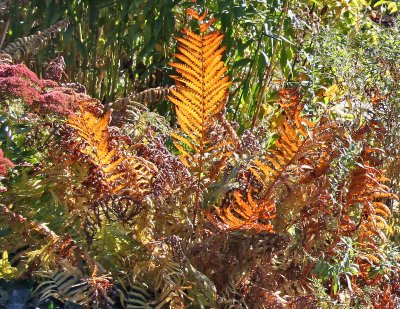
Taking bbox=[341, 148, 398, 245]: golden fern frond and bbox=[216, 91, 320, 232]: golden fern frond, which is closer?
bbox=[216, 91, 320, 232]: golden fern frond

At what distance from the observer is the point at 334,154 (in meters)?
3.04

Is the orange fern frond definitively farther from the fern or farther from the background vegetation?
the fern

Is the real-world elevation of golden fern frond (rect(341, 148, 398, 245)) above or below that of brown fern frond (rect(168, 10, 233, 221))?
below

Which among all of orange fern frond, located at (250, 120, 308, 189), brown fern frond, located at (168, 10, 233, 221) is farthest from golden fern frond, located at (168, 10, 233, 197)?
orange fern frond, located at (250, 120, 308, 189)

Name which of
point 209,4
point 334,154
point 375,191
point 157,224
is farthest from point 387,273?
point 209,4

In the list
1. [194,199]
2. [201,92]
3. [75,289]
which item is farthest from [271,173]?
[75,289]

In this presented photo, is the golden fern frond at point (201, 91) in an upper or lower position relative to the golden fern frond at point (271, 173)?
upper

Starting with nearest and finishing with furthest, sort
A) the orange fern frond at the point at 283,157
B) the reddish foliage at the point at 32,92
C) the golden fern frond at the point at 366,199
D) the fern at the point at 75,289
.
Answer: the fern at the point at 75,289 < the reddish foliage at the point at 32,92 < the orange fern frond at the point at 283,157 < the golden fern frond at the point at 366,199

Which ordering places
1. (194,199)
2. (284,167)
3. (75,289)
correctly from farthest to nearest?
(194,199), (284,167), (75,289)

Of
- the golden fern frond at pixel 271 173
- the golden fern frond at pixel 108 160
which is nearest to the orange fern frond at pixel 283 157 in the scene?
the golden fern frond at pixel 271 173

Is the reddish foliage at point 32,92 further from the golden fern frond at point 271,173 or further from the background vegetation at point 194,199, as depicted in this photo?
the golden fern frond at point 271,173

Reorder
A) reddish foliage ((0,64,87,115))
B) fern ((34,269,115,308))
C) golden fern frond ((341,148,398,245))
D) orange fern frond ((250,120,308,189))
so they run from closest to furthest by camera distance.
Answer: fern ((34,269,115,308)) < reddish foliage ((0,64,87,115)) < orange fern frond ((250,120,308,189)) < golden fern frond ((341,148,398,245))

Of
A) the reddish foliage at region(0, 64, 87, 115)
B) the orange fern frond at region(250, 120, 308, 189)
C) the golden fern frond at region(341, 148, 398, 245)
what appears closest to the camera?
the reddish foliage at region(0, 64, 87, 115)

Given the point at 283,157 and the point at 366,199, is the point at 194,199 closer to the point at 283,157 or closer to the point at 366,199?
the point at 283,157
